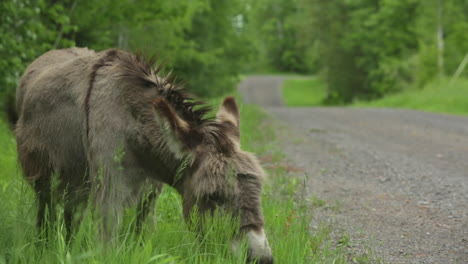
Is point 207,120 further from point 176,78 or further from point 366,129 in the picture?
point 366,129

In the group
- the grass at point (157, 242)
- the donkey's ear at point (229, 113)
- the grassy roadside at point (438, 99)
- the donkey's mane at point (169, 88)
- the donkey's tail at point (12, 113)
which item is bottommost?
the grassy roadside at point (438, 99)

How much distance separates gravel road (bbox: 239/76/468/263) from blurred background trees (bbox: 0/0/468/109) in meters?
2.30

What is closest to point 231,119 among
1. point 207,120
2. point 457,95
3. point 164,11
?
point 207,120

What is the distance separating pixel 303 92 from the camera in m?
51.7

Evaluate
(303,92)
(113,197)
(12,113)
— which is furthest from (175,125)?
(303,92)

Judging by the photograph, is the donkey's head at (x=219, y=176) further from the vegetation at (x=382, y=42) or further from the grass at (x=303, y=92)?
the grass at (x=303, y=92)

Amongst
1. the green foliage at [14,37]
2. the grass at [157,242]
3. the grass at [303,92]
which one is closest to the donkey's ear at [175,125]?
the grass at [157,242]

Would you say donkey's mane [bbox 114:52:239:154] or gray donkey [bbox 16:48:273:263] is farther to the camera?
donkey's mane [bbox 114:52:239:154]

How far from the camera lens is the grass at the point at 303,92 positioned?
4520 cm

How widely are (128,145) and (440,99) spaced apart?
1945cm

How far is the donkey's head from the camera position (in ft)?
10.0

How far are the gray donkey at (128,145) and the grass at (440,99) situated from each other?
16673mm

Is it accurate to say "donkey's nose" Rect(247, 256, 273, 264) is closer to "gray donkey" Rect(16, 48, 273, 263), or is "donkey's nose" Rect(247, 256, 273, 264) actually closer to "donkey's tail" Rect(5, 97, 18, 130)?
"gray donkey" Rect(16, 48, 273, 263)

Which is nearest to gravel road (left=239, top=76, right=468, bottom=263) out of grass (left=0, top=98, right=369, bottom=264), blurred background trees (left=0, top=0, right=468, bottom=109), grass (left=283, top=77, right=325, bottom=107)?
grass (left=0, top=98, right=369, bottom=264)
